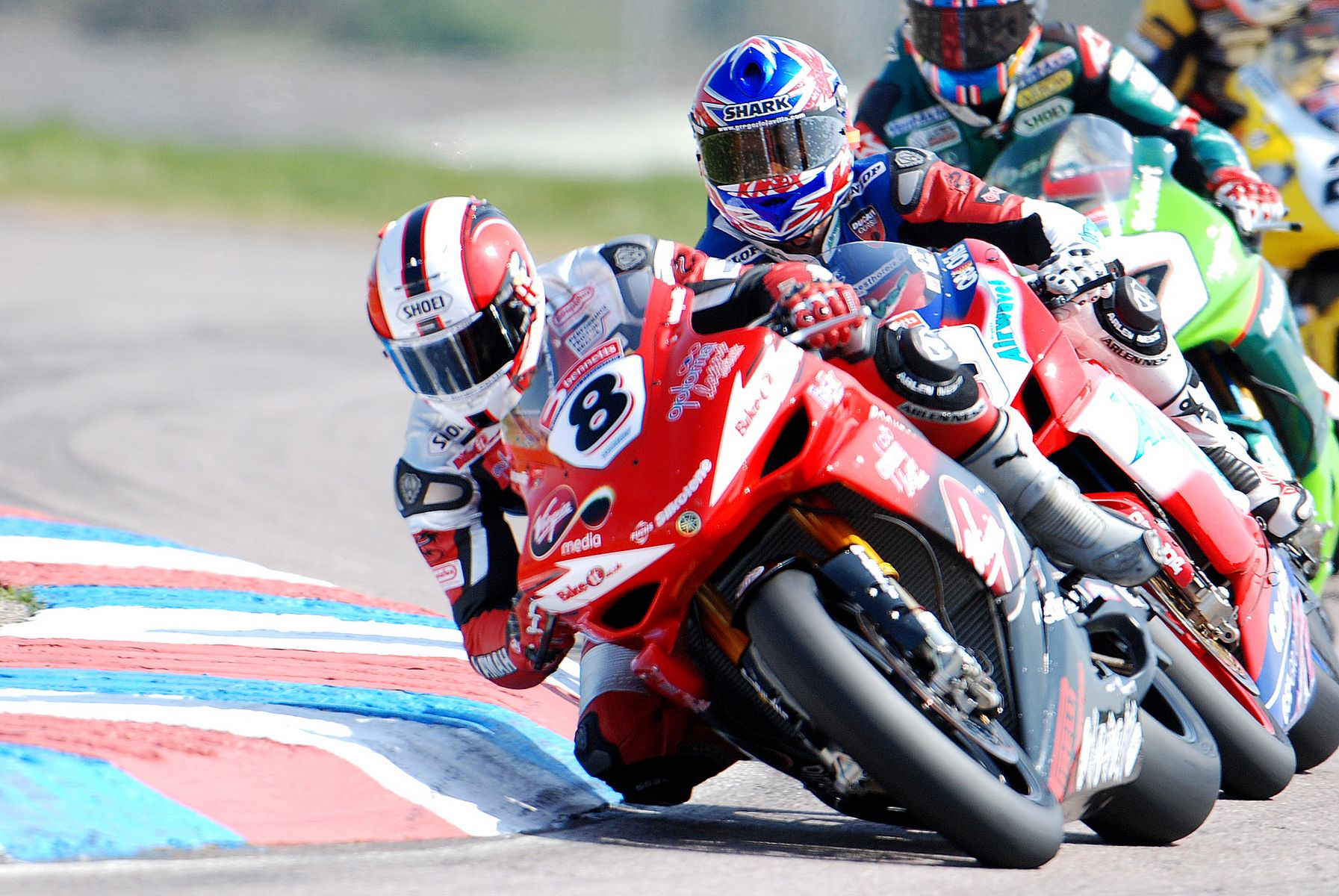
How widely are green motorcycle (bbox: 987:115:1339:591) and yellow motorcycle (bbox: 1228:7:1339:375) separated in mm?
1389

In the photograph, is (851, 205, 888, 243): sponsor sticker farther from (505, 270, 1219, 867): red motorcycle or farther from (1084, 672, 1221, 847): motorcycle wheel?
(1084, 672, 1221, 847): motorcycle wheel

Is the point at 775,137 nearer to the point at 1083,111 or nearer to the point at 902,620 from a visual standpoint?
the point at 902,620

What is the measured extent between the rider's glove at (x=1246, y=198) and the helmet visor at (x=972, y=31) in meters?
0.84

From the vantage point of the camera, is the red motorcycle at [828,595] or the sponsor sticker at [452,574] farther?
the sponsor sticker at [452,574]

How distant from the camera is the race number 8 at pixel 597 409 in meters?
3.68

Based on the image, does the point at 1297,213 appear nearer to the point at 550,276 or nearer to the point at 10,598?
the point at 550,276

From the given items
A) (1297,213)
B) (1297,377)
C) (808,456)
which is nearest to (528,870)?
(808,456)

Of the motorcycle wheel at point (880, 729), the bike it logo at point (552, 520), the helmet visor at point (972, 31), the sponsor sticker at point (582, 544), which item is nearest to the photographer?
the motorcycle wheel at point (880, 729)

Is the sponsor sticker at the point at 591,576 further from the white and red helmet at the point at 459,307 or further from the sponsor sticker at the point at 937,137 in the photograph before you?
the sponsor sticker at the point at 937,137

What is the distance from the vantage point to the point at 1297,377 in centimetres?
548

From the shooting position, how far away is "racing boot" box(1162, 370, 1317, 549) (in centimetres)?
484

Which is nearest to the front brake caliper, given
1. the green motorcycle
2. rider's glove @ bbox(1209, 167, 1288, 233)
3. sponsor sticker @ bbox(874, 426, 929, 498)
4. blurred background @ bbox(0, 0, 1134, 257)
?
sponsor sticker @ bbox(874, 426, 929, 498)

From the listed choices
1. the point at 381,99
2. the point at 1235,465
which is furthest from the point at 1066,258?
the point at 381,99

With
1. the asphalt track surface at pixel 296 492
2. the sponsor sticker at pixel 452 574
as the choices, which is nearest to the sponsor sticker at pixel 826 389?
the asphalt track surface at pixel 296 492
